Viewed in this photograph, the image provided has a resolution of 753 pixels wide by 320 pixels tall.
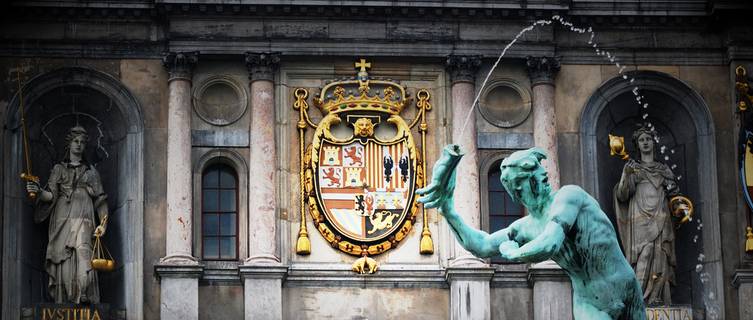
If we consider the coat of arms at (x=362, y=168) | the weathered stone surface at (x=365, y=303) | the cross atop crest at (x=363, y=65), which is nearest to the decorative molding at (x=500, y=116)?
the coat of arms at (x=362, y=168)

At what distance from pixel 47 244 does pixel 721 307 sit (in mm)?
9787

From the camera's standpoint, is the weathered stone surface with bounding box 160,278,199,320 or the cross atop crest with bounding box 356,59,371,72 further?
the cross atop crest with bounding box 356,59,371,72

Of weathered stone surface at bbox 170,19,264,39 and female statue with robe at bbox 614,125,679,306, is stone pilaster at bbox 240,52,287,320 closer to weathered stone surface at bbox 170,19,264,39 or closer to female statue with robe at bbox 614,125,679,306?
weathered stone surface at bbox 170,19,264,39

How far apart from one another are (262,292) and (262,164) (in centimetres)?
193

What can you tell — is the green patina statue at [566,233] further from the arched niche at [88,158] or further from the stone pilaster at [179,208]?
the arched niche at [88,158]

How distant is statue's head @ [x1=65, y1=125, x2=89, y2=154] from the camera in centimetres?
3088

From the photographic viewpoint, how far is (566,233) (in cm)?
1462

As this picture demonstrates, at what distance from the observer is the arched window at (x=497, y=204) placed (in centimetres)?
3166

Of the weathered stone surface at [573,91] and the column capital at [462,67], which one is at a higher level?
the column capital at [462,67]

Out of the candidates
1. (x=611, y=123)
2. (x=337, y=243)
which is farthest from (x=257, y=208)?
(x=611, y=123)

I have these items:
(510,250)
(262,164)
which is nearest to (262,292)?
(262,164)

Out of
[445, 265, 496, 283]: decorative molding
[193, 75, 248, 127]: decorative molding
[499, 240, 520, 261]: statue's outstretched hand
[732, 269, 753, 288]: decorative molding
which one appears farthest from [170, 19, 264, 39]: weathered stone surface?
[499, 240, 520, 261]: statue's outstretched hand

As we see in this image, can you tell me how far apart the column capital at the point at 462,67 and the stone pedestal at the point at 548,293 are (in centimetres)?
308

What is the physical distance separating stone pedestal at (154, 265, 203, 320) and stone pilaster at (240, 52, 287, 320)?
70cm
